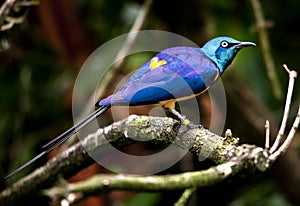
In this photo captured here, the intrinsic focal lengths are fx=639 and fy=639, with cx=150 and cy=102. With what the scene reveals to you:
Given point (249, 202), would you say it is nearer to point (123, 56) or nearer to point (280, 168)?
point (280, 168)

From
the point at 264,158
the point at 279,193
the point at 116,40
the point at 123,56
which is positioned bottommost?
the point at 279,193

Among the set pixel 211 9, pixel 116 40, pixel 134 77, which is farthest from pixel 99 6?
pixel 134 77

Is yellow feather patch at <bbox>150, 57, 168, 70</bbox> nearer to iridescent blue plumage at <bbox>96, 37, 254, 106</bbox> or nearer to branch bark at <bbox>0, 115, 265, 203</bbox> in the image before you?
iridescent blue plumage at <bbox>96, 37, 254, 106</bbox>

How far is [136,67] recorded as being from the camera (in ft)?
11.0

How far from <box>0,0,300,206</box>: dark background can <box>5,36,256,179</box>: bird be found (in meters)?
1.67

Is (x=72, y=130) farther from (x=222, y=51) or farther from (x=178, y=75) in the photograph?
(x=222, y=51)

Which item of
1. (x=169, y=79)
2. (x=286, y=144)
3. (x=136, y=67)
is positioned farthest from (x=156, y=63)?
(x=136, y=67)

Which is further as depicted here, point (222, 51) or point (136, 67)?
point (136, 67)

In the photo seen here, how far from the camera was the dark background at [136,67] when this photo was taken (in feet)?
10.7

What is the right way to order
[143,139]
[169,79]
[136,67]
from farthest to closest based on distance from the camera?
[136,67] → [143,139] → [169,79]

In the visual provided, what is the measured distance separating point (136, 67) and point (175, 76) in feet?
6.44

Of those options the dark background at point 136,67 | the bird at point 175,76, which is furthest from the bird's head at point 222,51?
the dark background at point 136,67

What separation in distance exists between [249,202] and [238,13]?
3.93 ft

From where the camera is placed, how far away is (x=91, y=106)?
252 centimetres
